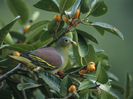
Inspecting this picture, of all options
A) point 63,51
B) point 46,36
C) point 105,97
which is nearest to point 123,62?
point 63,51

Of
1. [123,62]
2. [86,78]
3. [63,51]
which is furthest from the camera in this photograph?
[123,62]

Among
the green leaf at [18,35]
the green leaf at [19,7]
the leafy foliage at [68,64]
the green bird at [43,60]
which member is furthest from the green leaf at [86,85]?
the green leaf at [19,7]

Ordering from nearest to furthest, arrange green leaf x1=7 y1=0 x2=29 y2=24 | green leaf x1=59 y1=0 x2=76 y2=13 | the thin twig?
1. the thin twig
2. green leaf x1=59 y1=0 x2=76 y2=13
3. green leaf x1=7 y1=0 x2=29 y2=24

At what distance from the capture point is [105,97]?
187cm

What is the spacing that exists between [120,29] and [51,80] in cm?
438

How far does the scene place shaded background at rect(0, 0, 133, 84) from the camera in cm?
578

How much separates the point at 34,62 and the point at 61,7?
443 millimetres

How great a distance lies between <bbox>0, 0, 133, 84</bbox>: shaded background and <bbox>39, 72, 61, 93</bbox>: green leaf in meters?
3.58

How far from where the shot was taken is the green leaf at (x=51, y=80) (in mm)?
2059

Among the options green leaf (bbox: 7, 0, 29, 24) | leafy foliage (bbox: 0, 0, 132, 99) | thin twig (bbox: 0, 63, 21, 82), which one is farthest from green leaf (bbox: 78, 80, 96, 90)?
green leaf (bbox: 7, 0, 29, 24)

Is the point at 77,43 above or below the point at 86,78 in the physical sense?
above

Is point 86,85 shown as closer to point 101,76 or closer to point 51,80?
point 101,76

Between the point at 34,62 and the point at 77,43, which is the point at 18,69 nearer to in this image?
the point at 34,62

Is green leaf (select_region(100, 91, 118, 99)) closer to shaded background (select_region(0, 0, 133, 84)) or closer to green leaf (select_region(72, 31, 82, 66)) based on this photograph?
green leaf (select_region(72, 31, 82, 66))
